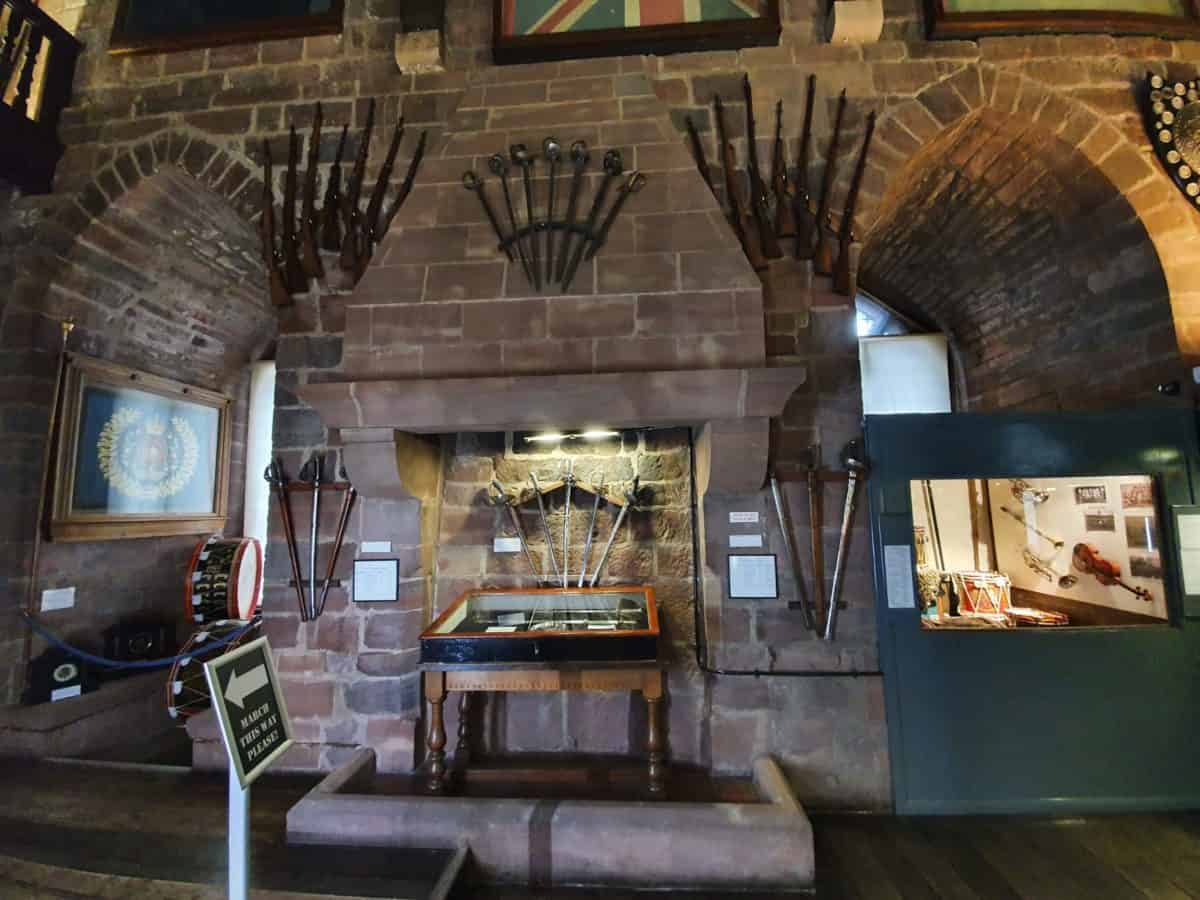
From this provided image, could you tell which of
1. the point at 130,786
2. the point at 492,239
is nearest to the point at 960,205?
the point at 492,239

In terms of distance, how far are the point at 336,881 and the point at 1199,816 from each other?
12.7 feet

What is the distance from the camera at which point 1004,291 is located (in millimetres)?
3770

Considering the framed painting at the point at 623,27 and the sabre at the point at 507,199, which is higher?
the framed painting at the point at 623,27

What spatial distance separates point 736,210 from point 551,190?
1.01 meters

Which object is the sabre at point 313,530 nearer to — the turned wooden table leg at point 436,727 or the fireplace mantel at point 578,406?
the fireplace mantel at point 578,406

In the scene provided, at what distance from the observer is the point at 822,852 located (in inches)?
91.5

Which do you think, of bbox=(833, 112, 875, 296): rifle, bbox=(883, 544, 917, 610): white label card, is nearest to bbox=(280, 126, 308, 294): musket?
bbox=(833, 112, 875, 296): rifle

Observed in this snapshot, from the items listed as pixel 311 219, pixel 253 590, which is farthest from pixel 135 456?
pixel 311 219

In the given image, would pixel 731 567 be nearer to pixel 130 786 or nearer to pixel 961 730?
pixel 961 730

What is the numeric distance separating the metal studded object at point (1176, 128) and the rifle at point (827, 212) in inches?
65.8

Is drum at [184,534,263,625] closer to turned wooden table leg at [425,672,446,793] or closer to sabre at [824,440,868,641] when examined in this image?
turned wooden table leg at [425,672,446,793]

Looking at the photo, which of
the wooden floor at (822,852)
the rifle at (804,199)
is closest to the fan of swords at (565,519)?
the wooden floor at (822,852)

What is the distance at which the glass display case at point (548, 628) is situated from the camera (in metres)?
2.49

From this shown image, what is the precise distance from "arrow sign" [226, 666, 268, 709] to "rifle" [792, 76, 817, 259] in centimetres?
301
